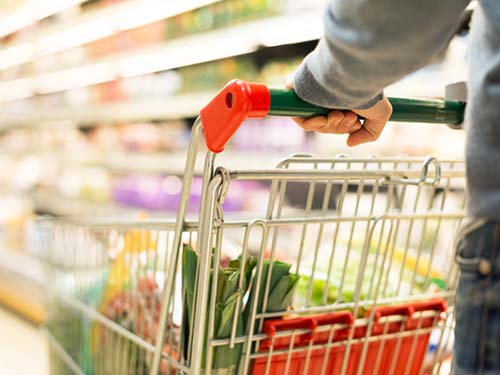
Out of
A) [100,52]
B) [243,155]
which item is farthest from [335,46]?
[100,52]

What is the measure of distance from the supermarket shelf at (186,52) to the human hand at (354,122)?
166cm

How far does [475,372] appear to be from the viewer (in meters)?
0.58

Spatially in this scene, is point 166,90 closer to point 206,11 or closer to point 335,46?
point 206,11

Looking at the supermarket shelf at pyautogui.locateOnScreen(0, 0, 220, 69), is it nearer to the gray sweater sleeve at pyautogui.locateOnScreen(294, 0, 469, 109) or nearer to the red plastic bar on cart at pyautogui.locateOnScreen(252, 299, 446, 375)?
the red plastic bar on cart at pyautogui.locateOnScreen(252, 299, 446, 375)

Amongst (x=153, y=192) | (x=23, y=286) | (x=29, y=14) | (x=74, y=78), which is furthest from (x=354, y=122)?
(x=29, y=14)

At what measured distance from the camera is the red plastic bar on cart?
35.2 inches

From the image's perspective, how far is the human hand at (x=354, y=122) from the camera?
79cm

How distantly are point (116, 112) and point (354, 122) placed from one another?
11.4ft

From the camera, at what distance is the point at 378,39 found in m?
0.59

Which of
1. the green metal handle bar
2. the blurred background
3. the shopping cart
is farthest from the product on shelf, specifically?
the green metal handle bar

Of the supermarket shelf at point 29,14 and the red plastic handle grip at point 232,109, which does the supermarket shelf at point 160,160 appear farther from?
the red plastic handle grip at point 232,109

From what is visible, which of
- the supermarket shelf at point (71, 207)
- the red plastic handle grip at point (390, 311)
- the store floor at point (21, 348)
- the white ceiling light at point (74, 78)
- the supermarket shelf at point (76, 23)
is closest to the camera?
the red plastic handle grip at point (390, 311)

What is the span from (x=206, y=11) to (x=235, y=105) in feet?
8.94

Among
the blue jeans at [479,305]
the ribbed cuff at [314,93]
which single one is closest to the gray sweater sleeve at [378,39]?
the ribbed cuff at [314,93]
